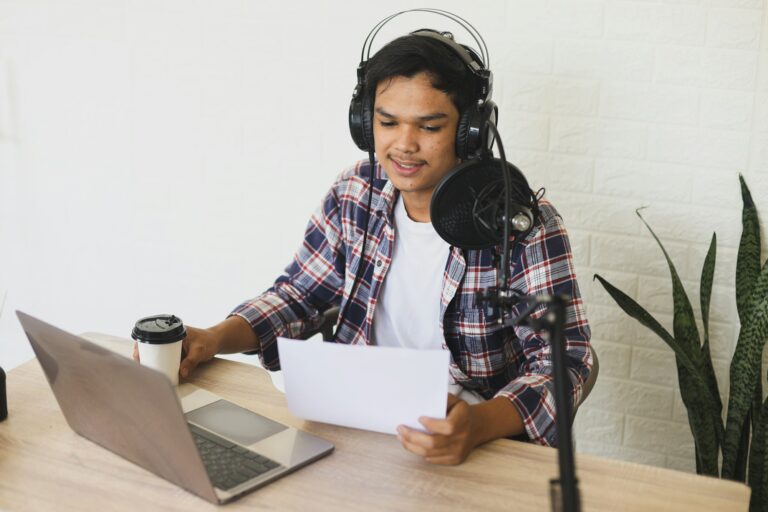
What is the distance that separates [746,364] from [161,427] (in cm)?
138

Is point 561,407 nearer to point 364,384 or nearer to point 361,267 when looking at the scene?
point 364,384

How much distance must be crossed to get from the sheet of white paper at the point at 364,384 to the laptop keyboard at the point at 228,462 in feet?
0.43

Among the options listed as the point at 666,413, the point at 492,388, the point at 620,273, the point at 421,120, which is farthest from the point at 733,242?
the point at 421,120

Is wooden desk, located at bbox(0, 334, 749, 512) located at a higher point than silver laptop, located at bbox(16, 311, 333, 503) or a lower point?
lower

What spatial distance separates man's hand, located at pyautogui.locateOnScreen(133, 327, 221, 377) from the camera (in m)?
1.69

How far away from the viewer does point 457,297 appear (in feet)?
6.05

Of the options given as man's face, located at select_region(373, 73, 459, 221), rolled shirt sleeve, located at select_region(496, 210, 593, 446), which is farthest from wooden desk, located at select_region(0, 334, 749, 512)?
man's face, located at select_region(373, 73, 459, 221)

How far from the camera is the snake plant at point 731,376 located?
2.07m

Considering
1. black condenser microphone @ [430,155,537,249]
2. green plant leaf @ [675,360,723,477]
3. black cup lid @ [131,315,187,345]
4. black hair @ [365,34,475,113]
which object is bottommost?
green plant leaf @ [675,360,723,477]

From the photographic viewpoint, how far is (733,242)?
7.44ft

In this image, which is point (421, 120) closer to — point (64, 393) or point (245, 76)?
point (64, 393)

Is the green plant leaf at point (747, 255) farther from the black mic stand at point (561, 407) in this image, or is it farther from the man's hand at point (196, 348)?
the black mic stand at point (561, 407)

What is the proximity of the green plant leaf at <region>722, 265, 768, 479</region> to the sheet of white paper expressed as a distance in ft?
3.18

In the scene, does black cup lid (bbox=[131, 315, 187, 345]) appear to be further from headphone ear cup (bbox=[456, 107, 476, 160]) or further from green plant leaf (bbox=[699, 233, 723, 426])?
green plant leaf (bbox=[699, 233, 723, 426])
